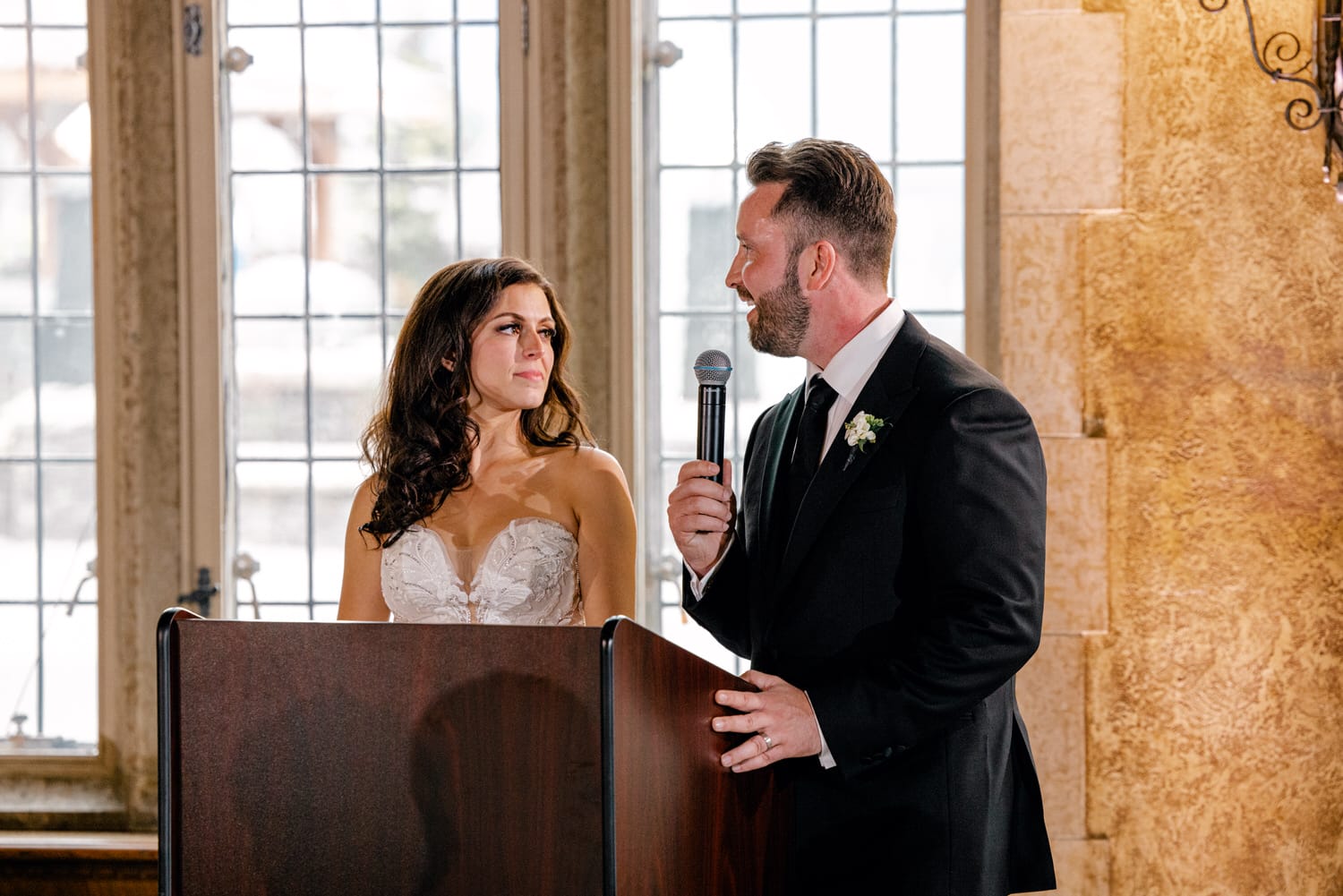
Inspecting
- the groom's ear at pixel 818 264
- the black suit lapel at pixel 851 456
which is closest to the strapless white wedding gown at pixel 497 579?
the black suit lapel at pixel 851 456

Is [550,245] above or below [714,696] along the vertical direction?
above

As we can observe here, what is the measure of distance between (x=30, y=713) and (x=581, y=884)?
2.89m

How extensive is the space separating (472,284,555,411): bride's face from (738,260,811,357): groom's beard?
0.67m

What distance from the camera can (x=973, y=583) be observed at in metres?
1.53

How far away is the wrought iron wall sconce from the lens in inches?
97.5

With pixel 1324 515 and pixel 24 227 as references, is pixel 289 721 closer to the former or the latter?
pixel 1324 515

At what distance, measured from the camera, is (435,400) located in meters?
2.38

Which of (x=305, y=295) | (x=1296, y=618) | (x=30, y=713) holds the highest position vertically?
(x=305, y=295)

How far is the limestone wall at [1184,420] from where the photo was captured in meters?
2.86

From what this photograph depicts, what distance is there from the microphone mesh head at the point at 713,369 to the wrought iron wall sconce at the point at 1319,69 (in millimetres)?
1498

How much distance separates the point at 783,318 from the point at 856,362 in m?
0.13

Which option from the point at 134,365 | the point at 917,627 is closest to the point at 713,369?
the point at 917,627

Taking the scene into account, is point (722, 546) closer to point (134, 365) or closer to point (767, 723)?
point (767, 723)

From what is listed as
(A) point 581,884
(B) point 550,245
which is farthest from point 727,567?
(B) point 550,245
